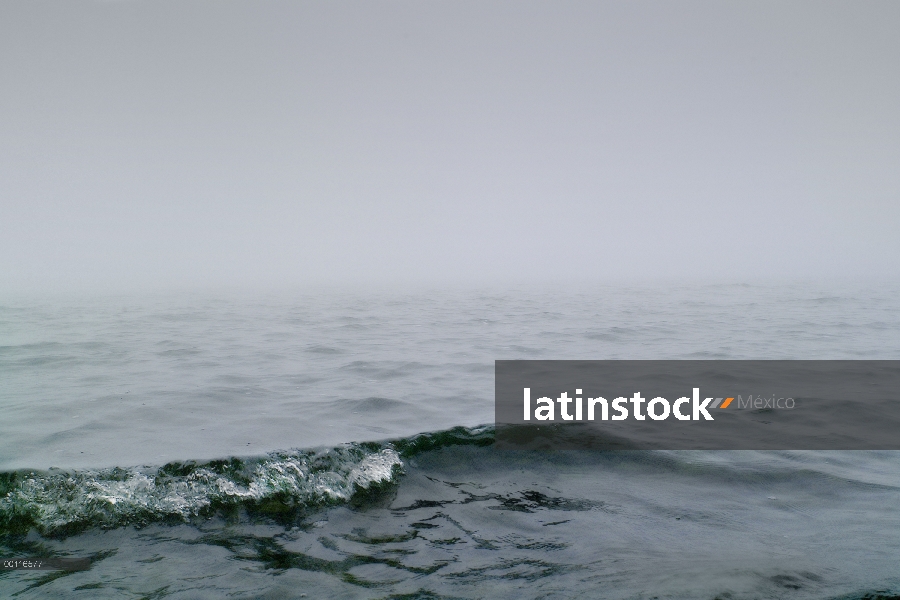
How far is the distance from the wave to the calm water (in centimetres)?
2

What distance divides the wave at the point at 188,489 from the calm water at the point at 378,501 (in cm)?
2

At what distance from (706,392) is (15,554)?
7.67 meters

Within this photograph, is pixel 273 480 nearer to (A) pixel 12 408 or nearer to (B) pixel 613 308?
(A) pixel 12 408

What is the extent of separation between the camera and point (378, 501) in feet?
14.7

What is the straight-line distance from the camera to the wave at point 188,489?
13.4 feet

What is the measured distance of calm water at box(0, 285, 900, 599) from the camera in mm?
3219

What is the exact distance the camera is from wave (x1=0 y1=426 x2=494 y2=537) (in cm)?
408

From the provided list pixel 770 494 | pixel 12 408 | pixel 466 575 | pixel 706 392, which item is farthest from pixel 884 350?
pixel 12 408

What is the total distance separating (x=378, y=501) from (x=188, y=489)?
1.43 metres

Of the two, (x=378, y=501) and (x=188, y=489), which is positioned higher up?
(x=188, y=489)

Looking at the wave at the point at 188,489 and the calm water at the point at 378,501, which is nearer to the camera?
the calm water at the point at 378,501

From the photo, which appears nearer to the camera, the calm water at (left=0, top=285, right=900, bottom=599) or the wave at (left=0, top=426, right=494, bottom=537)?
the calm water at (left=0, top=285, right=900, bottom=599)

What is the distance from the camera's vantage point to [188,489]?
4449 mm

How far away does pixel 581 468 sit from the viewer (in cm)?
527
